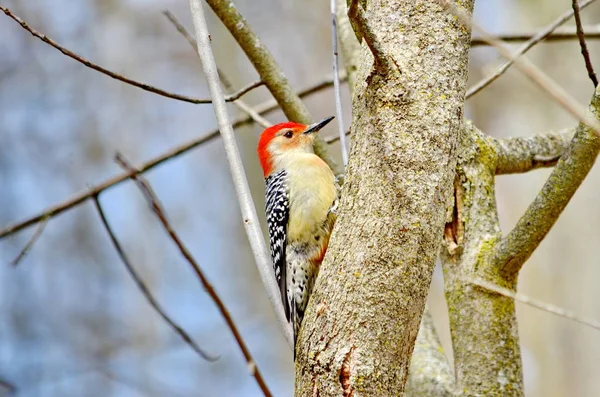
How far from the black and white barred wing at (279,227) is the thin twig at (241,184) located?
2.02 meters

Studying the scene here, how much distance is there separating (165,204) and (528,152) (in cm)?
1121

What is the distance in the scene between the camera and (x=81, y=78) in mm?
12750

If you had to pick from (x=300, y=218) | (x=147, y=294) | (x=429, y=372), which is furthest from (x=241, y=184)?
(x=300, y=218)

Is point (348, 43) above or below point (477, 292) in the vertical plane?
above

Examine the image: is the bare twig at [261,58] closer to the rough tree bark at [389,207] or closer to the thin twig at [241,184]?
the thin twig at [241,184]

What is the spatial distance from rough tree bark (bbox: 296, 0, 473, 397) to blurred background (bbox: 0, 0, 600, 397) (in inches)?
252

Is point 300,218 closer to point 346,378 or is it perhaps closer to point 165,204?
point 346,378

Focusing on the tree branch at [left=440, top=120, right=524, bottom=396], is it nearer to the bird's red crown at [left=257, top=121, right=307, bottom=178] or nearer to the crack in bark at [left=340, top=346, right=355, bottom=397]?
the crack in bark at [left=340, top=346, right=355, bottom=397]

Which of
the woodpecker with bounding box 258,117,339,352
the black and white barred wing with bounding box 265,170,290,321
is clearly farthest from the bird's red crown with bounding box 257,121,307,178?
the black and white barred wing with bounding box 265,170,290,321

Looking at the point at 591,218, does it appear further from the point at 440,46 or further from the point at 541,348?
the point at 440,46

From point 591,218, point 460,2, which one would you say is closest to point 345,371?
point 460,2

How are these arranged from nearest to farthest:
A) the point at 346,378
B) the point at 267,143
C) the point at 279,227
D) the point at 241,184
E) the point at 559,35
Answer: the point at 346,378, the point at 241,184, the point at 559,35, the point at 279,227, the point at 267,143

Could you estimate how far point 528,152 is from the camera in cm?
339

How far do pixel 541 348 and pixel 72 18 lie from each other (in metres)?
9.19
